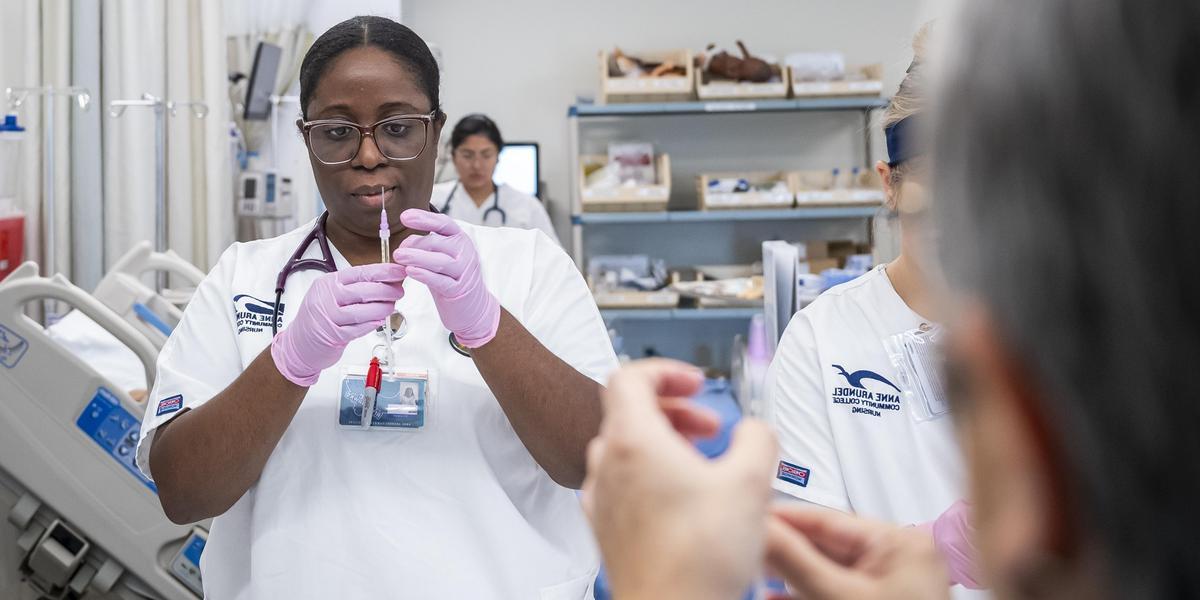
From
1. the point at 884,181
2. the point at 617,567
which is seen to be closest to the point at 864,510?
the point at 884,181

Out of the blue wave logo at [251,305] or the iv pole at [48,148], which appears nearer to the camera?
the blue wave logo at [251,305]

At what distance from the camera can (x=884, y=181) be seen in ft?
4.71

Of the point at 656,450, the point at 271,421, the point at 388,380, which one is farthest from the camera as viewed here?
the point at 388,380

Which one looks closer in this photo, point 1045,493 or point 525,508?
point 1045,493

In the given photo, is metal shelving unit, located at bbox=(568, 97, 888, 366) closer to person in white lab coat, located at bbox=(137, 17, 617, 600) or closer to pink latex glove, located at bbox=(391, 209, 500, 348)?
person in white lab coat, located at bbox=(137, 17, 617, 600)

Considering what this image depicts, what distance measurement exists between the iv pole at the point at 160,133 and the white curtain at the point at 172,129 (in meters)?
0.03

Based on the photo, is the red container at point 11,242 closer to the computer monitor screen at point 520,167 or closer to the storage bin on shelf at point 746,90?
the computer monitor screen at point 520,167

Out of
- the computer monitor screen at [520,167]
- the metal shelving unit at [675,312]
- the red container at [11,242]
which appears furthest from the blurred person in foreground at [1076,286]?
the computer monitor screen at [520,167]

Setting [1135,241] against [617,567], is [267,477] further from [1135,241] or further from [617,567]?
[1135,241]

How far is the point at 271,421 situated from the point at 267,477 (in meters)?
0.13

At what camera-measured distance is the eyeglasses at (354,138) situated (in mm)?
1390

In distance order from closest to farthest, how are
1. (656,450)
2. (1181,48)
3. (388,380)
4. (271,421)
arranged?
(1181,48)
(656,450)
(271,421)
(388,380)

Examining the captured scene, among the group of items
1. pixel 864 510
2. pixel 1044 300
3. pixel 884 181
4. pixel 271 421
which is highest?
pixel 884 181

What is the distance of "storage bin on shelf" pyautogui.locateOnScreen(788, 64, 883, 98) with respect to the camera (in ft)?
15.5
